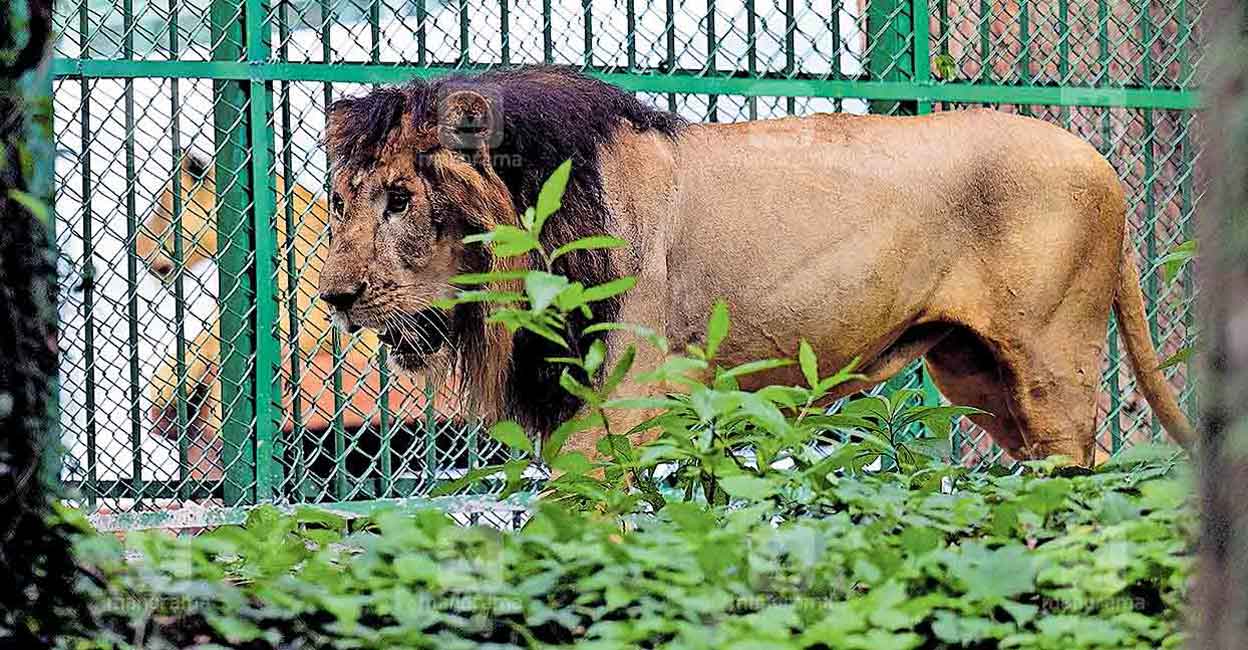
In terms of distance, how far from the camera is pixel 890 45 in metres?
5.73

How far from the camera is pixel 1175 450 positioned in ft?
9.73

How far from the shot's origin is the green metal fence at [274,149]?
516 cm

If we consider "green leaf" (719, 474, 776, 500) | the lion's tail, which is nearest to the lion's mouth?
"green leaf" (719, 474, 776, 500)

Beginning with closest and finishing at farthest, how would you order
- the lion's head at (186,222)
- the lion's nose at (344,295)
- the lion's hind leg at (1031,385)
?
the lion's nose at (344,295) → the lion's hind leg at (1031,385) → the lion's head at (186,222)

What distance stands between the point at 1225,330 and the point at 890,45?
4.34 meters

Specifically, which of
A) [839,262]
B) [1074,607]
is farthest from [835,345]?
[1074,607]

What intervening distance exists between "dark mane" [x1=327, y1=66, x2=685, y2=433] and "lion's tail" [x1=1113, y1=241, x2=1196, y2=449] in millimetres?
A: 1698

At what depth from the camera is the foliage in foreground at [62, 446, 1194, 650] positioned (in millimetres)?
1944

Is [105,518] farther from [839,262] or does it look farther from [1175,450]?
[1175,450]

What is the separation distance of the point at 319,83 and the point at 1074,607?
12.6 ft

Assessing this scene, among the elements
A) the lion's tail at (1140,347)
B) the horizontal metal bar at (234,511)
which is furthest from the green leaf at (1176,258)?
the horizontal metal bar at (234,511)

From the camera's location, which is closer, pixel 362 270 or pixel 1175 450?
pixel 1175 450

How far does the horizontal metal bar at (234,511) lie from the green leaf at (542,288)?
2.49m

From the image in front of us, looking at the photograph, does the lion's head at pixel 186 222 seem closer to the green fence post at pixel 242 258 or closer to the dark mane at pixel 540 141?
the green fence post at pixel 242 258
